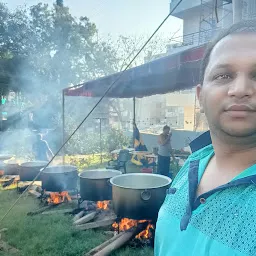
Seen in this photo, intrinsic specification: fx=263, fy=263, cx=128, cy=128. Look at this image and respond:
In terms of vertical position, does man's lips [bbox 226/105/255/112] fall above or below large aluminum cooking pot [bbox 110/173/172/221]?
above

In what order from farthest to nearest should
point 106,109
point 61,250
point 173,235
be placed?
1. point 106,109
2. point 61,250
3. point 173,235

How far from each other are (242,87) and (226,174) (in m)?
0.33

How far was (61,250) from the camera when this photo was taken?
3.79 metres

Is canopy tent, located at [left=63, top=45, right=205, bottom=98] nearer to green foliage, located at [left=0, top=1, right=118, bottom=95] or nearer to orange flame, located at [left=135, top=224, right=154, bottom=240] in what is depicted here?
orange flame, located at [left=135, top=224, right=154, bottom=240]

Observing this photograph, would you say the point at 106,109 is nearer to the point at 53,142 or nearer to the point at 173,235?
the point at 53,142

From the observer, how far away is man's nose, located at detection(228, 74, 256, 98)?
2.65 feet

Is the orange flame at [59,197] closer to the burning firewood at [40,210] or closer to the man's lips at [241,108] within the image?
the burning firewood at [40,210]

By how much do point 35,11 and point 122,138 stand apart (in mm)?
9383

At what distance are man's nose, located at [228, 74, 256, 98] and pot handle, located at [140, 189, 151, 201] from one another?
290 cm

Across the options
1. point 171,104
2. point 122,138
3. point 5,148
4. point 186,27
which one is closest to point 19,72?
point 5,148

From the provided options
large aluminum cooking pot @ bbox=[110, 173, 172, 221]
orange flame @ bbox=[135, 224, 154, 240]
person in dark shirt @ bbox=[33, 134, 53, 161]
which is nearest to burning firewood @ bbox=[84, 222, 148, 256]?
orange flame @ bbox=[135, 224, 154, 240]

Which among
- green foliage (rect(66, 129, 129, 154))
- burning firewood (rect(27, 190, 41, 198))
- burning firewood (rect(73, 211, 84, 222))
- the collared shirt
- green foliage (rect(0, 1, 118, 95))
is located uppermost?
green foliage (rect(0, 1, 118, 95))

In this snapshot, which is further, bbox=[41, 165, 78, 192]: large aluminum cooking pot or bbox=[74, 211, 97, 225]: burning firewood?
bbox=[41, 165, 78, 192]: large aluminum cooking pot

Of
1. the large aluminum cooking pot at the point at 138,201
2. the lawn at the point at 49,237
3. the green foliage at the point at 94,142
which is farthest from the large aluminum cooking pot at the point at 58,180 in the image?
the green foliage at the point at 94,142
